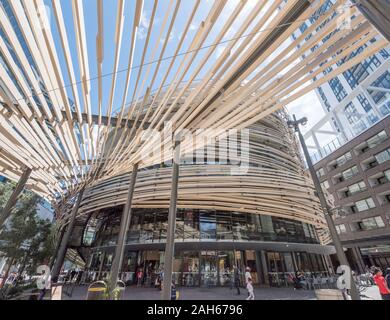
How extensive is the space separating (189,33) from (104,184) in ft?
45.9

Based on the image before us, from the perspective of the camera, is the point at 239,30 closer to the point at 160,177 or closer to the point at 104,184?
the point at 160,177

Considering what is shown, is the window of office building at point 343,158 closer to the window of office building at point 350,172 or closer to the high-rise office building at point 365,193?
the high-rise office building at point 365,193

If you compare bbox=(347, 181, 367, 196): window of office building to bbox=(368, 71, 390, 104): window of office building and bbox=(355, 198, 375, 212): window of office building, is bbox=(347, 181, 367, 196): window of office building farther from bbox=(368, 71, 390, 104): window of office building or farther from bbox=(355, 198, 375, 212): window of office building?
bbox=(368, 71, 390, 104): window of office building

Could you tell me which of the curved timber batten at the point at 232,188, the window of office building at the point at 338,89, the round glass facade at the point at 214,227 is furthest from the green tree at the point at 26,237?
the window of office building at the point at 338,89

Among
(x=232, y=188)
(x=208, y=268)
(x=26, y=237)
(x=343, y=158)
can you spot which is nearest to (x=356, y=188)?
(x=343, y=158)

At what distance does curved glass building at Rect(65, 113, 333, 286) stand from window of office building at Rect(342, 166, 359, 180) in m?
22.6

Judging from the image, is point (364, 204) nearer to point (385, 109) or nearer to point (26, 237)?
point (385, 109)

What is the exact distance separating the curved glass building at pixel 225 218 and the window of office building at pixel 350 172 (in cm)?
2262

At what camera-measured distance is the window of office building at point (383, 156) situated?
29.0m

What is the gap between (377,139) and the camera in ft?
102

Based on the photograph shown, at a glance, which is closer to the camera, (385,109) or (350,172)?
(385,109)

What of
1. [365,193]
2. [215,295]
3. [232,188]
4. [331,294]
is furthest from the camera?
[365,193]

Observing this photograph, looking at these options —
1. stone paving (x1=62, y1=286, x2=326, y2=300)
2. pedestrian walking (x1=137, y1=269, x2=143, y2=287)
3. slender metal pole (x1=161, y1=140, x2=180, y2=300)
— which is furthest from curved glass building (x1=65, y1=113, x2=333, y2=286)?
slender metal pole (x1=161, y1=140, x2=180, y2=300)

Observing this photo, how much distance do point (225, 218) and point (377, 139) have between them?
30.2 m
